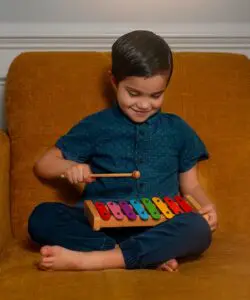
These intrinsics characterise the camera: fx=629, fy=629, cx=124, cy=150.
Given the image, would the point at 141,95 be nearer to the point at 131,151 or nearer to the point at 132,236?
the point at 131,151

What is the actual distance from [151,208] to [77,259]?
0.67ft

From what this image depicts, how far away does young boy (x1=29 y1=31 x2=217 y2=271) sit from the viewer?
1.26 metres

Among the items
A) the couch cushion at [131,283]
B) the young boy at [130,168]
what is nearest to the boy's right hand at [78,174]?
the young boy at [130,168]

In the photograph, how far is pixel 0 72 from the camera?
1.85 m

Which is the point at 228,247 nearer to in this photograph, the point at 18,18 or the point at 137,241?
the point at 137,241

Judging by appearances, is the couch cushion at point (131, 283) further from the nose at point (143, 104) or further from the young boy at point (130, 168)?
the nose at point (143, 104)

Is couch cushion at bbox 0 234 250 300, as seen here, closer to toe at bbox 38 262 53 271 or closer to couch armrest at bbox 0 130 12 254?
toe at bbox 38 262 53 271

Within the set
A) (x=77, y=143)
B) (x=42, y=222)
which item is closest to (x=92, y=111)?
(x=77, y=143)

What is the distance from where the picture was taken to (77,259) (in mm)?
1234

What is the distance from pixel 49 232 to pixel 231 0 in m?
0.98

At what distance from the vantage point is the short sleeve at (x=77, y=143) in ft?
5.00

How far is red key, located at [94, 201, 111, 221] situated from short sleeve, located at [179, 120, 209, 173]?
0.29 meters

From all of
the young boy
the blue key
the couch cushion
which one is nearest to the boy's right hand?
the young boy

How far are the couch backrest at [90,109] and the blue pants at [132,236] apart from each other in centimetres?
19
